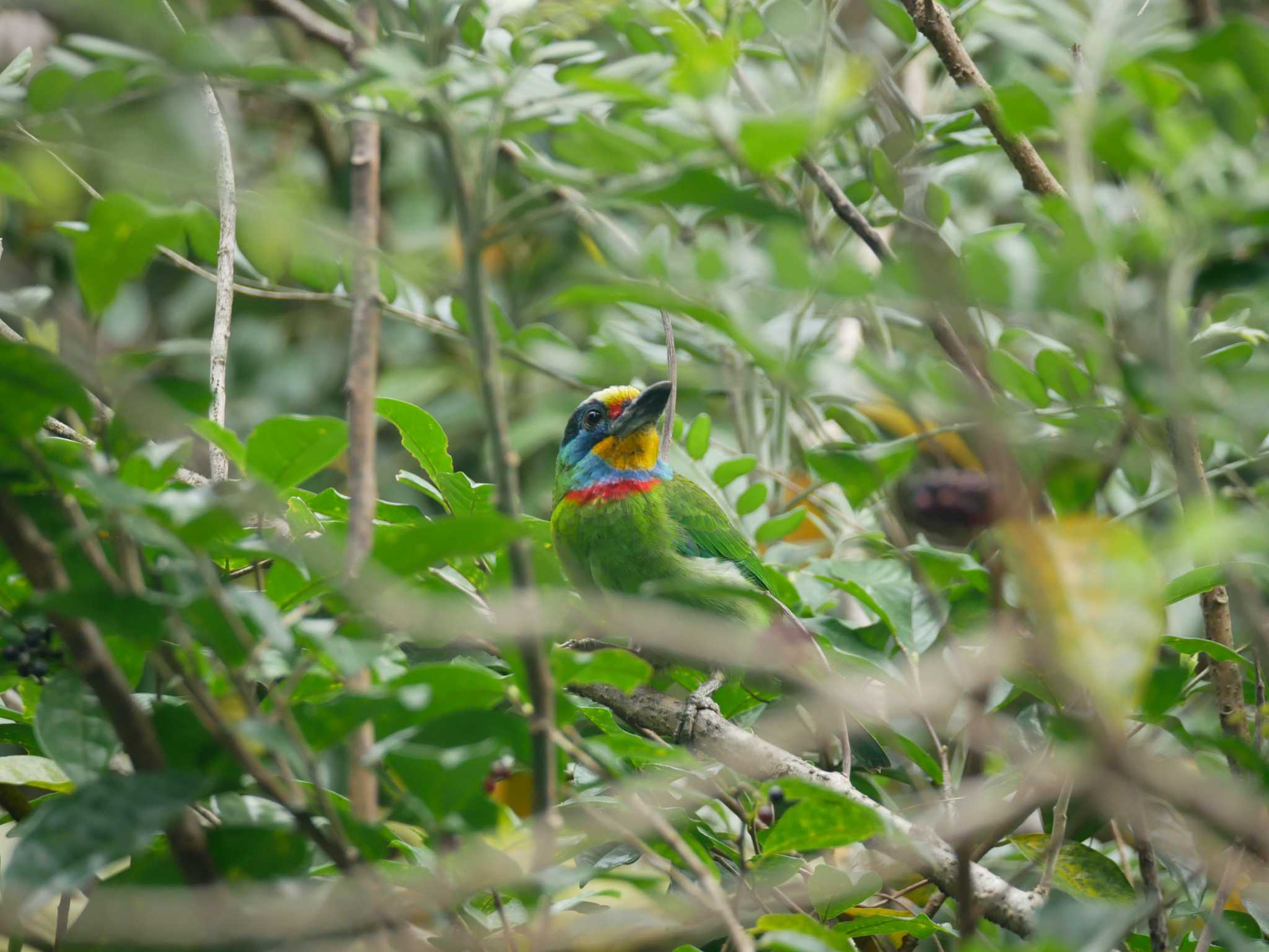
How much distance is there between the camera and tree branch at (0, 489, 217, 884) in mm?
1038

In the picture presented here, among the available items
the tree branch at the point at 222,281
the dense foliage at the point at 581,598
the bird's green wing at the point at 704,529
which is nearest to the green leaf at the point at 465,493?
the dense foliage at the point at 581,598

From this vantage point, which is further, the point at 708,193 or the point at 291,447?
the point at 291,447

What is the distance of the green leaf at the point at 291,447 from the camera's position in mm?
1146

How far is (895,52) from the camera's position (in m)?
4.52

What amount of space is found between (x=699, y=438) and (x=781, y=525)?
0.29 meters

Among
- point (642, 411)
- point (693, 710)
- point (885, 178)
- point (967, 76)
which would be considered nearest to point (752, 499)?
point (642, 411)

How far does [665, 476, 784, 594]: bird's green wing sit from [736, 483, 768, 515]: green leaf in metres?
0.26

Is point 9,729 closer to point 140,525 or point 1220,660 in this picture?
point 140,525

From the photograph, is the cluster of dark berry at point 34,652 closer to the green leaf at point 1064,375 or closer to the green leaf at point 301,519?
the green leaf at point 301,519

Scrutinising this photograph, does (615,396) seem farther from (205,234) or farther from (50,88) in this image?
(50,88)

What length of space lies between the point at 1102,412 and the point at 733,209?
3.29 feet

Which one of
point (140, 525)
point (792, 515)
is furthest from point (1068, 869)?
point (140, 525)

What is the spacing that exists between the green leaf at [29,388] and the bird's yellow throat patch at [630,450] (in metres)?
2.01

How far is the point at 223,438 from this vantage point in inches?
46.5
